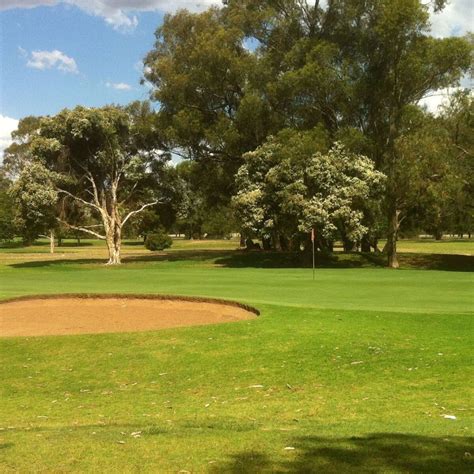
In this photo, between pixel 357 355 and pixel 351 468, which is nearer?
pixel 351 468

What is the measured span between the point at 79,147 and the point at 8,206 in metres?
43.7

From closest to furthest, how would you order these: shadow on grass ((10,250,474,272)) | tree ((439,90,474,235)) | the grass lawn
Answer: the grass lawn → tree ((439,90,474,235)) → shadow on grass ((10,250,474,272))

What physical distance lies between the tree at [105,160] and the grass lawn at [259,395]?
3405 cm

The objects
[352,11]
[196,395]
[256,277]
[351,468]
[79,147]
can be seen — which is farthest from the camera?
[79,147]

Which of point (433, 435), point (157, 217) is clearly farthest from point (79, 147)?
point (433, 435)

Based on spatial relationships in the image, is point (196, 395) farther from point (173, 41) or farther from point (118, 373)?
point (173, 41)

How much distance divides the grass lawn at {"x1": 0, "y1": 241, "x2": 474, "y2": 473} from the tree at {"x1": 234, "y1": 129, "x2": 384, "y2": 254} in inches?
817

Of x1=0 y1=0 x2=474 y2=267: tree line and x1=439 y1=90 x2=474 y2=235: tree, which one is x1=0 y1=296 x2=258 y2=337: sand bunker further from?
x1=439 y1=90 x2=474 y2=235: tree

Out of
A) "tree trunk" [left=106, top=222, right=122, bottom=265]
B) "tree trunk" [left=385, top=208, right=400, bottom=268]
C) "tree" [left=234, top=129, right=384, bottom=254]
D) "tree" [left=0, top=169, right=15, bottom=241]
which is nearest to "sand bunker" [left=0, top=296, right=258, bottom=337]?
"tree" [left=234, top=129, right=384, bottom=254]

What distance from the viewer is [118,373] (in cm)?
1141

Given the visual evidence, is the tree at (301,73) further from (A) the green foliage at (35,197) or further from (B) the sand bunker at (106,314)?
(B) the sand bunker at (106,314)

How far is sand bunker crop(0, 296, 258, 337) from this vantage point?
1669cm

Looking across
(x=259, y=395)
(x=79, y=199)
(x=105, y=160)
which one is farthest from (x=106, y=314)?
(x=105, y=160)

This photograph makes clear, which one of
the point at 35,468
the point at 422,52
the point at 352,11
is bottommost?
the point at 35,468
